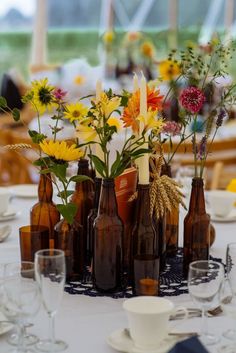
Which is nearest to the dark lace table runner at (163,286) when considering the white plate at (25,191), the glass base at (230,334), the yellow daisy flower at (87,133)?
the glass base at (230,334)

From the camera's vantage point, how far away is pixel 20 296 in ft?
4.33

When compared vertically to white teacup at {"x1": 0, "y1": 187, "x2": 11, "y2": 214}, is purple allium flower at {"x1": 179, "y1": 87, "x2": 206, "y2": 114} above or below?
above

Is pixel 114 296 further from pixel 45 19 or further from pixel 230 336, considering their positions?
pixel 45 19

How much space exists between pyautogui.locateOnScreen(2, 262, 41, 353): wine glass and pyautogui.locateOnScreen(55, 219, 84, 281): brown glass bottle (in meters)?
0.32

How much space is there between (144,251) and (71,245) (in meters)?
0.18

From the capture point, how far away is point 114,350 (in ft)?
4.45

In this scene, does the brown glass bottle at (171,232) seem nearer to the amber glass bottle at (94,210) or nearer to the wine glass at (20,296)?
the amber glass bottle at (94,210)

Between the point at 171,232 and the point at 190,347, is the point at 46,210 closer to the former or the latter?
the point at 171,232

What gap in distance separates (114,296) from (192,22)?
672 cm

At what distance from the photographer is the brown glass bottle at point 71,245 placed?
170 cm

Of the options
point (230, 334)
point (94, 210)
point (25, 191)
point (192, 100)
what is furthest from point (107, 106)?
point (25, 191)

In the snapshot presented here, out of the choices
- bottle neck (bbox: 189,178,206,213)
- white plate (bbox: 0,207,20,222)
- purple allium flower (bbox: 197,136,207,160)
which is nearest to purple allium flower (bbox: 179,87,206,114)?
purple allium flower (bbox: 197,136,207,160)

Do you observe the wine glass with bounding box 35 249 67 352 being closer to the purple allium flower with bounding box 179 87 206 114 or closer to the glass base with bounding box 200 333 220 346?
the glass base with bounding box 200 333 220 346

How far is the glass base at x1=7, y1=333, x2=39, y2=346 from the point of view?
138 cm
